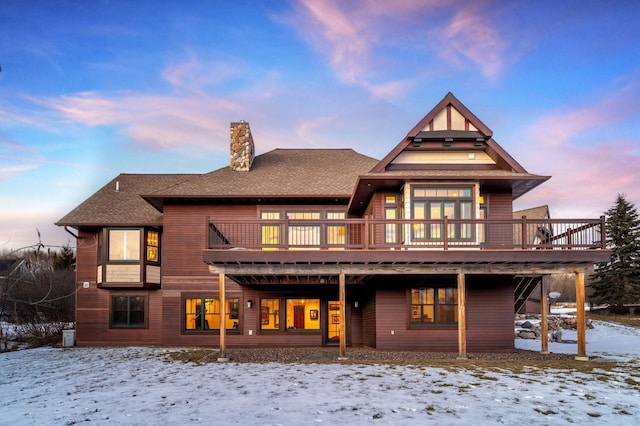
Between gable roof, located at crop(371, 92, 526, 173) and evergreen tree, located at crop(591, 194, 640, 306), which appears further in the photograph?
evergreen tree, located at crop(591, 194, 640, 306)

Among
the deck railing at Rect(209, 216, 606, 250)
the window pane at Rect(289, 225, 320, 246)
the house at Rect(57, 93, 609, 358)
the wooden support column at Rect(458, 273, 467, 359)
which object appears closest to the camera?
the deck railing at Rect(209, 216, 606, 250)

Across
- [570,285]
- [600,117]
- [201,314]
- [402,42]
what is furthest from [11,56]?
[570,285]

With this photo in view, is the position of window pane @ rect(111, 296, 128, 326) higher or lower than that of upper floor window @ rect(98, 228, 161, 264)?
lower

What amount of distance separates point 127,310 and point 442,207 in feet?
45.2

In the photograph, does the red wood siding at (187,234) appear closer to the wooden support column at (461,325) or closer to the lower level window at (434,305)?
the lower level window at (434,305)

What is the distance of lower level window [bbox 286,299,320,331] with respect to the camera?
67.0ft

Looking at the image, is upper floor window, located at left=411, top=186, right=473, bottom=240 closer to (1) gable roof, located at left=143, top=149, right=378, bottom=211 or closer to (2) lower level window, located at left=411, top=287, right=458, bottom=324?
(2) lower level window, located at left=411, top=287, right=458, bottom=324

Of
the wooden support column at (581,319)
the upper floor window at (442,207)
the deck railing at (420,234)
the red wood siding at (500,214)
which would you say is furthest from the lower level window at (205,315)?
the wooden support column at (581,319)

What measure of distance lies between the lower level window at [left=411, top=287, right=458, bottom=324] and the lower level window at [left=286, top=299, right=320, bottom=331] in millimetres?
4470

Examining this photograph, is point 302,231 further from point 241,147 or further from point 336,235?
point 241,147

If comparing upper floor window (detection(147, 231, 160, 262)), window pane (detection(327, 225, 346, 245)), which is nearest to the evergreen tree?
window pane (detection(327, 225, 346, 245))

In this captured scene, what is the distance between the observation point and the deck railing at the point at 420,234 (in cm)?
1466

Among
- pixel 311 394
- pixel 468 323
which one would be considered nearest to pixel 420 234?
pixel 468 323

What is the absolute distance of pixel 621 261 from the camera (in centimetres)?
3859
